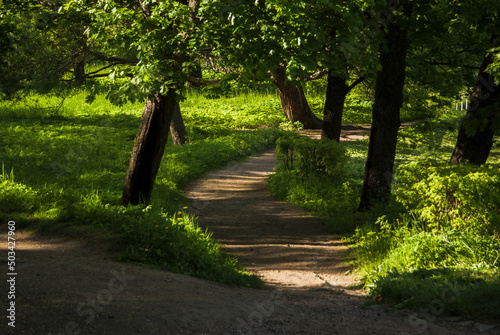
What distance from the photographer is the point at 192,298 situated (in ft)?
15.3

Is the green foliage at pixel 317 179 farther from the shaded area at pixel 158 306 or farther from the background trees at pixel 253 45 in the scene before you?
the shaded area at pixel 158 306

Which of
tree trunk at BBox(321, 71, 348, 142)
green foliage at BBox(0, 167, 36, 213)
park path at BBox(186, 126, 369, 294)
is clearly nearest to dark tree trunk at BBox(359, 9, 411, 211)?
park path at BBox(186, 126, 369, 294)

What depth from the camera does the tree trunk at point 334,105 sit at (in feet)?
39.2

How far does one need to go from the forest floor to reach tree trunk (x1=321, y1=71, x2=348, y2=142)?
4.94 meters

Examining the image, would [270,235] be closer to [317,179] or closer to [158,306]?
[317,179]

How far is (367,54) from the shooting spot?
7562 mm

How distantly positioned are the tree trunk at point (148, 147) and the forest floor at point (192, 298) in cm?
142

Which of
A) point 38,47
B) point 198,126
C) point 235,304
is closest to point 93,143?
point 38,47

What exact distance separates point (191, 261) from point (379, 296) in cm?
236

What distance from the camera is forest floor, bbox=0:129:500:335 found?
3973 millimetres

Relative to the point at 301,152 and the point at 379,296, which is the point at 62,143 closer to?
the point at 301,152

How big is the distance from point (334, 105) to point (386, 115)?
3.63 metres

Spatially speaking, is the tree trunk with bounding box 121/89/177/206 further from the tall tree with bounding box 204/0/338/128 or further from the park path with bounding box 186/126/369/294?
the park path with bounding box 186/126/369/294

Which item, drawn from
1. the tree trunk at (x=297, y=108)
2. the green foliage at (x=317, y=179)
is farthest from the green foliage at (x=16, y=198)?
the tree trunk at (x=297, y=108)
